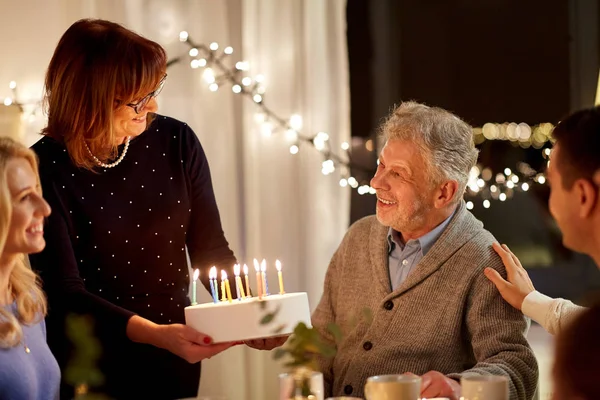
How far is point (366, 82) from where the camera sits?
3.94m

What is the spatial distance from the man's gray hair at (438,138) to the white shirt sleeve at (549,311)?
1.52ft

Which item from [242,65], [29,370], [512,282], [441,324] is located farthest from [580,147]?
[242,65]

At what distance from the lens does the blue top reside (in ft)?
6.54

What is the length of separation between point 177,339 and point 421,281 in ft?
2.44

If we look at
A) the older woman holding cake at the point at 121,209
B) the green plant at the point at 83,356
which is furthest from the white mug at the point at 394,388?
the green plant at the point at 83,356

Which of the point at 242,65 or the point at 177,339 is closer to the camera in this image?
the point at 177,339

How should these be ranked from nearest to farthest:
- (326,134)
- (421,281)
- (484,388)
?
(484,388), (421,281), (326,134)

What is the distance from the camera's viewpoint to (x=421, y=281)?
2.65 metres

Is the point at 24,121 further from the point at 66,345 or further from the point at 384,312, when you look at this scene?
the point at 384,312

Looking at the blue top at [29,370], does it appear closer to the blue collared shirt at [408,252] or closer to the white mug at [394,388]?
the white mug at [394,388]

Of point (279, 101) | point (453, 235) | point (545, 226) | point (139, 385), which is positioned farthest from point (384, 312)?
point (545, 226)

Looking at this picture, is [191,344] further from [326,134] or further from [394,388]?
[326,134]

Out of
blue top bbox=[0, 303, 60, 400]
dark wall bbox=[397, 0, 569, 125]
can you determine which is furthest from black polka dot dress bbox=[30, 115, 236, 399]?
dark wall bbox=[397, 0, 569, 125]

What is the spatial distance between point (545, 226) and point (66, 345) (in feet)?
7.06
